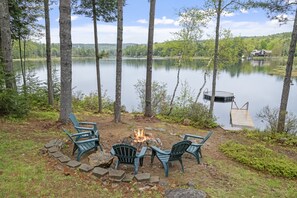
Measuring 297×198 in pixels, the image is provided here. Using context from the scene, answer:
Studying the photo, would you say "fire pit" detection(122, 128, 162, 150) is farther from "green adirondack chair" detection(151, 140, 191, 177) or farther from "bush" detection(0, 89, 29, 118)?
"bush" detection(0, 89, 29, 118)

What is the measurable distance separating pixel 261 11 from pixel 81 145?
6606mm

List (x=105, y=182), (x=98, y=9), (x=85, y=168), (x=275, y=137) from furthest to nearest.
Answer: (x=98, y=9) → (x=275, y=137) → (x=85, y=168) → (x=105, y=182)

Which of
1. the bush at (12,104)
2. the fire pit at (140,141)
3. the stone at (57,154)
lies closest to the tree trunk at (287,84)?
the fire pit at (140,141)

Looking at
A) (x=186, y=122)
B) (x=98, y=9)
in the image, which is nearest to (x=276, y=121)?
(x=186, y=122)

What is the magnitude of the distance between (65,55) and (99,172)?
11.1 ft

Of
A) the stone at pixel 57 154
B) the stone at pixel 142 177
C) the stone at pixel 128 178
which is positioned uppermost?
the stone at pixel 57 154

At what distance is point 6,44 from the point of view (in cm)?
622

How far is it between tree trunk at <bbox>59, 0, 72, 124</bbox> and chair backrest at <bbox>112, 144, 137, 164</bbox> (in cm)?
288

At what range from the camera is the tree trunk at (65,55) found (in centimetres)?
529

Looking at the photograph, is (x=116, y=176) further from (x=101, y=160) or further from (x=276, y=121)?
(x=276, y=121)

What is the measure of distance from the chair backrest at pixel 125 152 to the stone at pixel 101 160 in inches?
8.7

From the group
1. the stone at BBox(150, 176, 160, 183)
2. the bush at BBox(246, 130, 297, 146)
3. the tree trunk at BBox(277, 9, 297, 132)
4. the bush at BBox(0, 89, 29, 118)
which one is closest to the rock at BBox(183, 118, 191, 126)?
the bush at BBox(246, 130, 297, 146)

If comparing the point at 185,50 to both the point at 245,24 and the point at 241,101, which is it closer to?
the point at 245,24

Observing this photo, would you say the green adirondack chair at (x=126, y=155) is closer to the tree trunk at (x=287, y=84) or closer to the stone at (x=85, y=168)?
the stone at (x=85, y=168)
